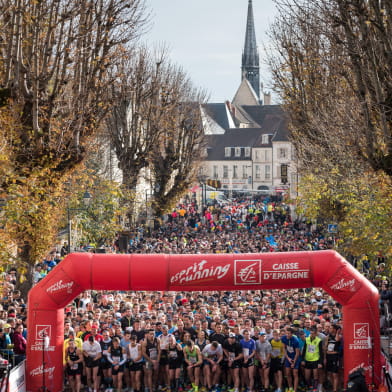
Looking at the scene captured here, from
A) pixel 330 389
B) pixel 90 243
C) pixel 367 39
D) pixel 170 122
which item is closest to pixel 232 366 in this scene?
pixel 330 389

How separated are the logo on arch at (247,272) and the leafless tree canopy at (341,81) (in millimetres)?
4075

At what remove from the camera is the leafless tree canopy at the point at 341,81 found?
1697 cm

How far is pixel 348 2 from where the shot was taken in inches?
655

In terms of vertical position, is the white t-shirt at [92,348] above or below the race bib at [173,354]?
above

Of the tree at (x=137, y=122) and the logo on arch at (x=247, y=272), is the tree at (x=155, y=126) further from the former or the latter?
the logo on arch at (x=247, y=272)

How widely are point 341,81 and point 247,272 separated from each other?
12231 millimetres

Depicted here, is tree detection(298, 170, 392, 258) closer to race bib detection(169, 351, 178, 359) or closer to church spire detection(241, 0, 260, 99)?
race bib detection(169, 351, 178, 359)

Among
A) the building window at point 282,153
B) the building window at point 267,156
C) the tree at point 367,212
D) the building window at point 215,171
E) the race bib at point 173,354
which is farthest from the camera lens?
the building window at point 215,171

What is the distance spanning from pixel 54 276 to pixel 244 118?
350ft

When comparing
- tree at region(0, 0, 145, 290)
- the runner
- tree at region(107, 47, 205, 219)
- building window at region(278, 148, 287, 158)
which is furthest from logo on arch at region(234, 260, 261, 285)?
building window at region(278, 148, 287, 158)

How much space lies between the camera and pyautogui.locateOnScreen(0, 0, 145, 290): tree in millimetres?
19734

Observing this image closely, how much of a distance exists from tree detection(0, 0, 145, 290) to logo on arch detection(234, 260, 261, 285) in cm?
605

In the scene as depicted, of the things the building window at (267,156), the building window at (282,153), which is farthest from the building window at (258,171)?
the building window at (282,153)

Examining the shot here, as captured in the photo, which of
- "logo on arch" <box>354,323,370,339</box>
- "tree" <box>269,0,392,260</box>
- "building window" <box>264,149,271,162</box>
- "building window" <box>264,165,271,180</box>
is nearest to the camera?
"logo on arch" <box>354,323,370,339</box>
